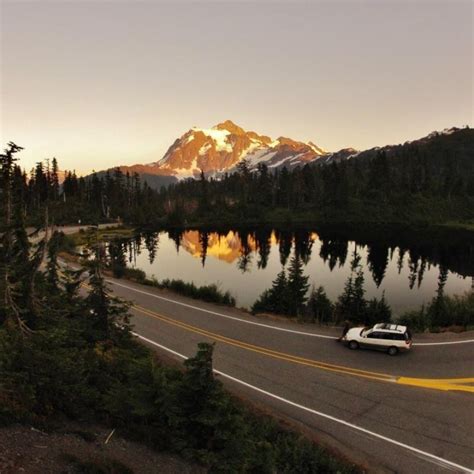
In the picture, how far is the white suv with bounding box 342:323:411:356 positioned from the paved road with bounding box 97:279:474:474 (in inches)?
19.1

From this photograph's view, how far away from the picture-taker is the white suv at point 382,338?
878 inches

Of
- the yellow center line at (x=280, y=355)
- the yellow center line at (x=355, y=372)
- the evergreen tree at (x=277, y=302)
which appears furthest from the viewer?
the evergreen tree at (x=277, y=302)

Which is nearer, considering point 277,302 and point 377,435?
point 377,435

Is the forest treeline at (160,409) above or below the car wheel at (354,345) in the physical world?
above

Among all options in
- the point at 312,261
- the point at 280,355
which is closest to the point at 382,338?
the point at 280,355

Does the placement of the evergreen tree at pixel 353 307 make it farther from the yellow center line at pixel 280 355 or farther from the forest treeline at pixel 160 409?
the forest treeline at pixel 160 409

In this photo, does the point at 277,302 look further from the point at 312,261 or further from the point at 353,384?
the point at 312,261

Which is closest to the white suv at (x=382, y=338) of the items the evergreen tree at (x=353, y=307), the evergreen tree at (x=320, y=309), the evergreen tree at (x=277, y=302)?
the evergreen tree at (x=353, y=307)

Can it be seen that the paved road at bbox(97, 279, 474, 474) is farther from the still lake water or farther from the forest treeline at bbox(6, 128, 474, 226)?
the forest treeline at bbox(6, 128, 474, 226)

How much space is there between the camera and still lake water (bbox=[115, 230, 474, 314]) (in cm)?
4716

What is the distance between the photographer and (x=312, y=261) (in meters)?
65.1

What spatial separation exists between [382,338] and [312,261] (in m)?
42.7

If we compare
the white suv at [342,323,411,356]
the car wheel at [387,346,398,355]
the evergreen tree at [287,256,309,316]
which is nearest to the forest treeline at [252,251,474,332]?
the evergreen tree at [287,256,309,316]

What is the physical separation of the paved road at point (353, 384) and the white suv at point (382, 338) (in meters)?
0.49
